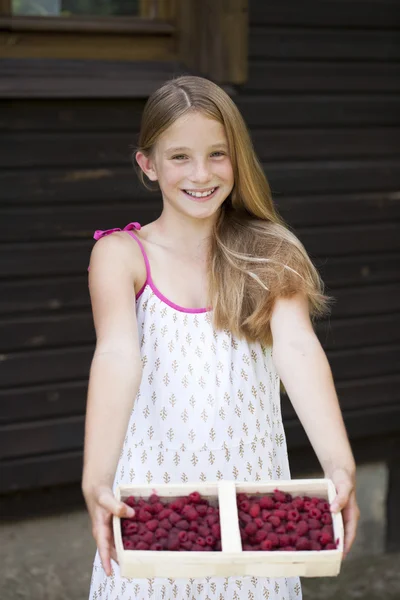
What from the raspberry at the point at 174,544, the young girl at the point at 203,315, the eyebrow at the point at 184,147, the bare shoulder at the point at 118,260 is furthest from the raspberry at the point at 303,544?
the eyebrow at the point at 184,147

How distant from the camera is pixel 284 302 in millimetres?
2381

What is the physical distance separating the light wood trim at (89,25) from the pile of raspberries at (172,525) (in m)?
2.49

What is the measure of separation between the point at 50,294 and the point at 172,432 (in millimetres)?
1791

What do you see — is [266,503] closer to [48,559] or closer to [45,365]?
[45,365]

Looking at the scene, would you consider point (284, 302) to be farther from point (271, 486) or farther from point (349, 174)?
point (349, 174)

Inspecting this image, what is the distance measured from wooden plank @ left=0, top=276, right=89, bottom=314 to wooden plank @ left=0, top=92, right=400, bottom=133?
594 millimetres

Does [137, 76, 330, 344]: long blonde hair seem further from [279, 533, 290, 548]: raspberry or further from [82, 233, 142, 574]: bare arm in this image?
[279, 533, 290, 548]: raspberry

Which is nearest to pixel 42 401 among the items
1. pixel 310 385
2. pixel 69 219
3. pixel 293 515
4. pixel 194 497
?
pixel 69 219

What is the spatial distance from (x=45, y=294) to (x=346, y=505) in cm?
233

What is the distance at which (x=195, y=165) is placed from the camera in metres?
2.32

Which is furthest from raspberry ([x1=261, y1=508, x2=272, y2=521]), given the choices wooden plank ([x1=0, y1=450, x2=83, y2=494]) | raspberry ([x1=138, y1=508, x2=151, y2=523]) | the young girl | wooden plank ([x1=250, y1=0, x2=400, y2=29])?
wooden plank ([x1=250, y1=0, x2=400, y2=29])

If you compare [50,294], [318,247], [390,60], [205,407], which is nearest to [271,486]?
[205,407]

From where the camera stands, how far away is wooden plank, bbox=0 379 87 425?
4.10m

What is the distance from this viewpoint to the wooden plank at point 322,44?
4.23 meters
